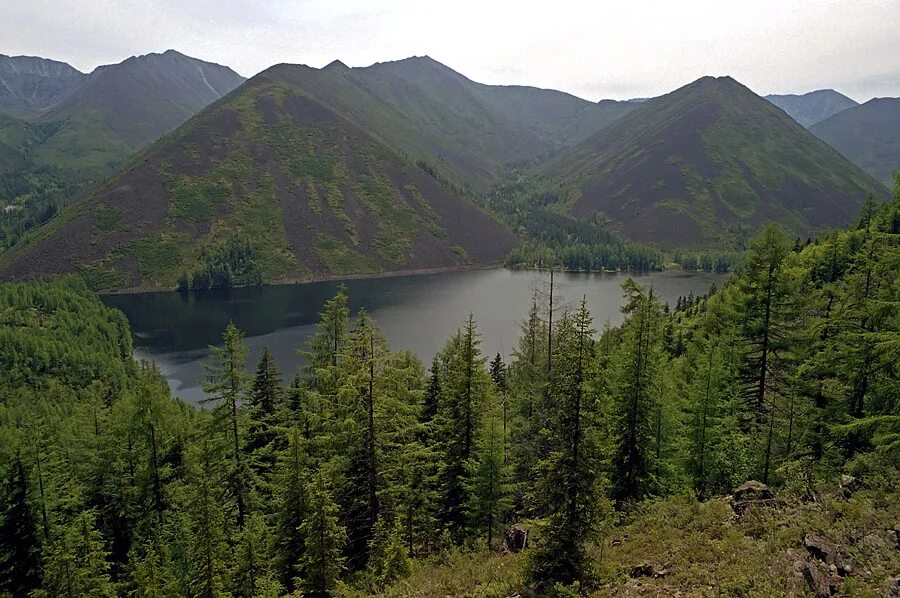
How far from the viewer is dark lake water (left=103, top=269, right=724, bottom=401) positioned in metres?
98.4

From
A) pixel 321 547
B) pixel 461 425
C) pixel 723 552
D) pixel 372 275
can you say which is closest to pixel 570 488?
Result: pixel 723 552

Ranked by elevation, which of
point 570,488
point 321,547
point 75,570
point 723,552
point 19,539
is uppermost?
point 570,488

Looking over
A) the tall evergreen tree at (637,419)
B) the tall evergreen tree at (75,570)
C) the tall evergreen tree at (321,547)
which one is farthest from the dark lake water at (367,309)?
the tall evergreen tree at (637,419)

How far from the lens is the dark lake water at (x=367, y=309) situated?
98.4 m

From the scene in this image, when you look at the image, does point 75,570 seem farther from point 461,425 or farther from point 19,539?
point 461,425

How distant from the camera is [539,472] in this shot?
643 inches

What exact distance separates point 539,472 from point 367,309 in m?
116

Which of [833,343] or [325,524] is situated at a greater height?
[833,343]

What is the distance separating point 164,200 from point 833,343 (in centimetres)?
20389

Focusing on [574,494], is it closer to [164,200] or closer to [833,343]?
[833,343]

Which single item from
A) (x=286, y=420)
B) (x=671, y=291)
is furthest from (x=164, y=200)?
(x=286, y=420)

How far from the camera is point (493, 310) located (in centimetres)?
12575

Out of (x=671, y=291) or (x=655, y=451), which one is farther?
(x=671, y=291)

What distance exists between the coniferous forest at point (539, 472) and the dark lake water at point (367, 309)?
4868 cm
